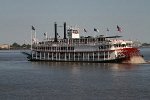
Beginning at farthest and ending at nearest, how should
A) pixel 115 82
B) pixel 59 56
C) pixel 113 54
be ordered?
1. pixel 59 56
2. pixel 113 54
3. pixel 115 82

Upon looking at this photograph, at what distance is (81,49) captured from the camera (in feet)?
416

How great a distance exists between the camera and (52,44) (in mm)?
134250

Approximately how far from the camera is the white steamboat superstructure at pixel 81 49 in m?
120

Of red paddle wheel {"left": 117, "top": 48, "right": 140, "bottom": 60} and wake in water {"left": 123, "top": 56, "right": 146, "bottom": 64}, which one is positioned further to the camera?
wake in water {"left": 123, "top": 56, "right": 146, "bottom": 64}

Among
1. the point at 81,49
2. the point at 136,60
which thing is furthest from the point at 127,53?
the point at 81,49

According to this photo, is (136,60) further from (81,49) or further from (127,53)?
(81,49)

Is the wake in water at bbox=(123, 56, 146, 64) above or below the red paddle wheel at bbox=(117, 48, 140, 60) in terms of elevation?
below

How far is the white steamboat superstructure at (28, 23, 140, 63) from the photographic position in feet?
395

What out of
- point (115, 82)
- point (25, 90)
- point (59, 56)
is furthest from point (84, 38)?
point (25, 90)

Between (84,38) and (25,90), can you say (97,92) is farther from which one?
(84,38)

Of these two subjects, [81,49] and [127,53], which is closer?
[127,53]

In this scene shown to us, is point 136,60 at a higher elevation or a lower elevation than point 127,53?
lower

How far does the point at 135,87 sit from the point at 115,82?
292 inches

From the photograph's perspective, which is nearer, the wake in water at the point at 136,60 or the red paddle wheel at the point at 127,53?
the red paddle wheel at the point at 127,53
